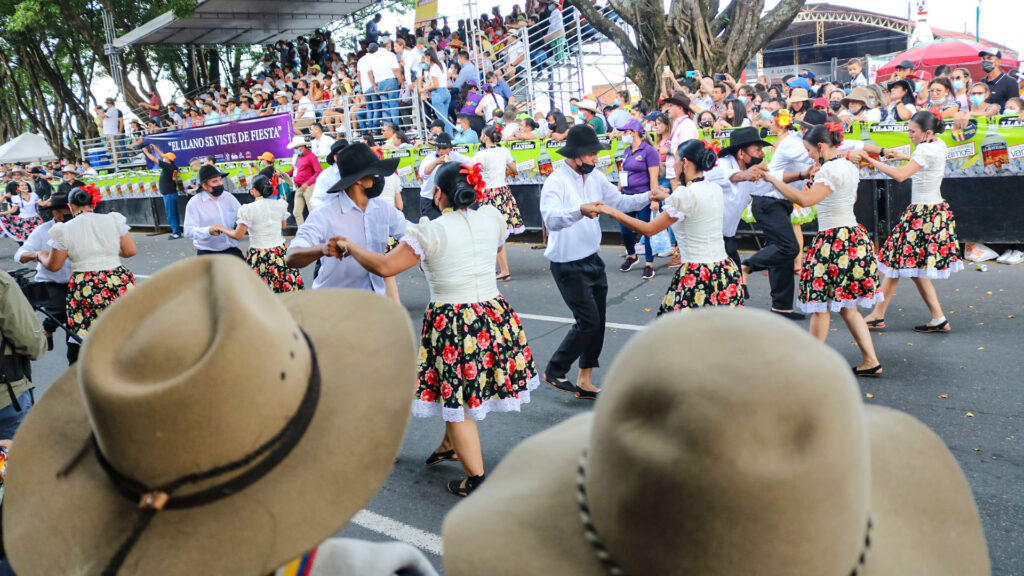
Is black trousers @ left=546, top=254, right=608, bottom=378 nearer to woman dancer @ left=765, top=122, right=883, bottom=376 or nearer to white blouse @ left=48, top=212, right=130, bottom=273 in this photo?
woman dancer @ left=765, top=122, right=883, bottom=376

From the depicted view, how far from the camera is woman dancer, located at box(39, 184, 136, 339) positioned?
666 cm

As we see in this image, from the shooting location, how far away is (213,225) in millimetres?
8469

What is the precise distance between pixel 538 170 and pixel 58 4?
20.7 m

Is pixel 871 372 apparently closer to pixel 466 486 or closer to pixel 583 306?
pixel 583 306

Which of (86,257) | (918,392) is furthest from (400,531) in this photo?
(86,257)

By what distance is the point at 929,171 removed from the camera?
268 inches

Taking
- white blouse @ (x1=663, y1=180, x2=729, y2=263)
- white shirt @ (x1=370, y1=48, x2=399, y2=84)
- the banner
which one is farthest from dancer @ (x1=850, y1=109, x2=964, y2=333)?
white shirt @ (x1=370, y1=48, x2=399, y2=84)

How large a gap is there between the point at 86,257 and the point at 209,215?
6.32ft

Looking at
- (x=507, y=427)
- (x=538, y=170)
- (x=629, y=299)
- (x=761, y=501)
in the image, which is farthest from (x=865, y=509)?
(x=538, y=170)

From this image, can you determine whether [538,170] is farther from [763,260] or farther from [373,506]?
[373,506]

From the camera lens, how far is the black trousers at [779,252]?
780 centimetres

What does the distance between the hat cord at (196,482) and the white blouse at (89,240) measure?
583 cm

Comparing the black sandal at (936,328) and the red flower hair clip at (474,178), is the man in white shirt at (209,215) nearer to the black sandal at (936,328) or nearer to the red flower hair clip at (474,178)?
the red flower hair clip at (474,178)

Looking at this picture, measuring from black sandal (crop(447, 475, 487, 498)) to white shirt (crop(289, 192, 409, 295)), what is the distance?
1.70 metres
